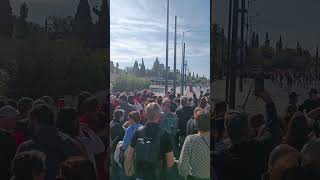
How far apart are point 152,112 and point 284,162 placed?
1.11m

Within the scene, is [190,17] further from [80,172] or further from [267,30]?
[80,172]

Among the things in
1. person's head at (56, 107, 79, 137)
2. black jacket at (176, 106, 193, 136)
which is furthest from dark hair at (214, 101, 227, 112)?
person's head at (56, 107, 79, 137)

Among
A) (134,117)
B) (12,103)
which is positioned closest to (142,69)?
(134,117)

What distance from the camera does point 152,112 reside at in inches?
145

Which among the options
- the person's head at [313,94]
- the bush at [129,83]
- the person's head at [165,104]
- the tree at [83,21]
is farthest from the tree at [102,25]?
the person's head at [313,94]

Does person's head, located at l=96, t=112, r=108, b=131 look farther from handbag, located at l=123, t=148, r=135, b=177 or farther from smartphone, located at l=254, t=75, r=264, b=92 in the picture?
smartphone, located at l=254, t=75, r=264, b=92

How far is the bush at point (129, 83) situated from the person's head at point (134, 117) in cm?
20

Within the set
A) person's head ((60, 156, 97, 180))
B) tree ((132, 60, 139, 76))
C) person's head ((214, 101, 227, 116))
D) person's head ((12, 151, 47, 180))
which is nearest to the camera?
person's head ((12, 151, 47, 180))

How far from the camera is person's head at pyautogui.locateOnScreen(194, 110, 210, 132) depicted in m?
3.61

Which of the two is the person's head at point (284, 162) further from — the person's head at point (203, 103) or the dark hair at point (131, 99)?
the dark hair at point (131, 99)

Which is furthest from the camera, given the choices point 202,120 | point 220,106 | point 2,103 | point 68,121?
point 202,120

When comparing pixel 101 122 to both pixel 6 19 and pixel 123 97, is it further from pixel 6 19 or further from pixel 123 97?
pixel 6 19

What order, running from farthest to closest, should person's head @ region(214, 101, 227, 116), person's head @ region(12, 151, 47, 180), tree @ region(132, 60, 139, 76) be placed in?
tree @ region(132, 60, 139, 76) < person's head @ region(214, 101, 227, 116) < person's head @ region(12, 151, 47, 180)

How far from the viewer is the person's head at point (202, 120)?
142 inches
